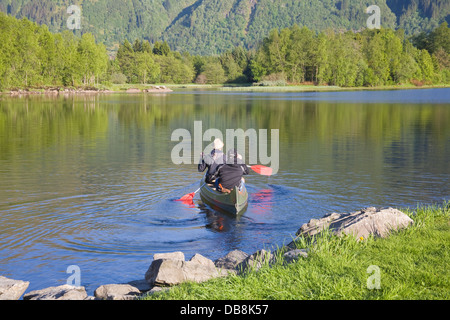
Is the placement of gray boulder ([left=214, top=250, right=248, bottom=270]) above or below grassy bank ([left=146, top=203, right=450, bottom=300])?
below

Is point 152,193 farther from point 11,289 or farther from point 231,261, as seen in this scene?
point 11,289

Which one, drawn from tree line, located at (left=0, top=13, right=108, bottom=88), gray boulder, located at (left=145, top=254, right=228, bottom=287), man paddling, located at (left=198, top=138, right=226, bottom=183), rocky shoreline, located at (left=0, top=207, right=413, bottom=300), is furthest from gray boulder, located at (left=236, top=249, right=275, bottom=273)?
tree line, located at (left=0, top=13, right=108, bottom=88)

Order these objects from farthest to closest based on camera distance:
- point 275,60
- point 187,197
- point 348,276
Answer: point 275,60
point 187,197
point 348,276

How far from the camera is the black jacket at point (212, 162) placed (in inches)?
677

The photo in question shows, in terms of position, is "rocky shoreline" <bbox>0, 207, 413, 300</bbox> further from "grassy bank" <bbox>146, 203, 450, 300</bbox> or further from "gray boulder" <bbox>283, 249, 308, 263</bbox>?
"grassy bank" <bbox>146, 203, 450, 300</bbox>

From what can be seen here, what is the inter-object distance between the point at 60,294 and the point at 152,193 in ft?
31.8

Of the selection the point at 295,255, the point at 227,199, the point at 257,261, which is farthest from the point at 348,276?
the point at 227,199

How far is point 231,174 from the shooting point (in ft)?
54.5

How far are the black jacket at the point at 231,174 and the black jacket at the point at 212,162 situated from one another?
1.52 ft

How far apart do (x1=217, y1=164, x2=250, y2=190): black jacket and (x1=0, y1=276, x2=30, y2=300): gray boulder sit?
8.61 meters

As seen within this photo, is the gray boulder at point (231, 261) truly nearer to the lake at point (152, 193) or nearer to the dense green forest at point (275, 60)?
the lake at point (152, 193)

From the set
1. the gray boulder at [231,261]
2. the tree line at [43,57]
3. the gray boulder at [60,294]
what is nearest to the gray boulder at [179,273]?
the gray boulder at [231,261]

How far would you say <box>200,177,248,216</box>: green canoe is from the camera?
15406 millimetres
